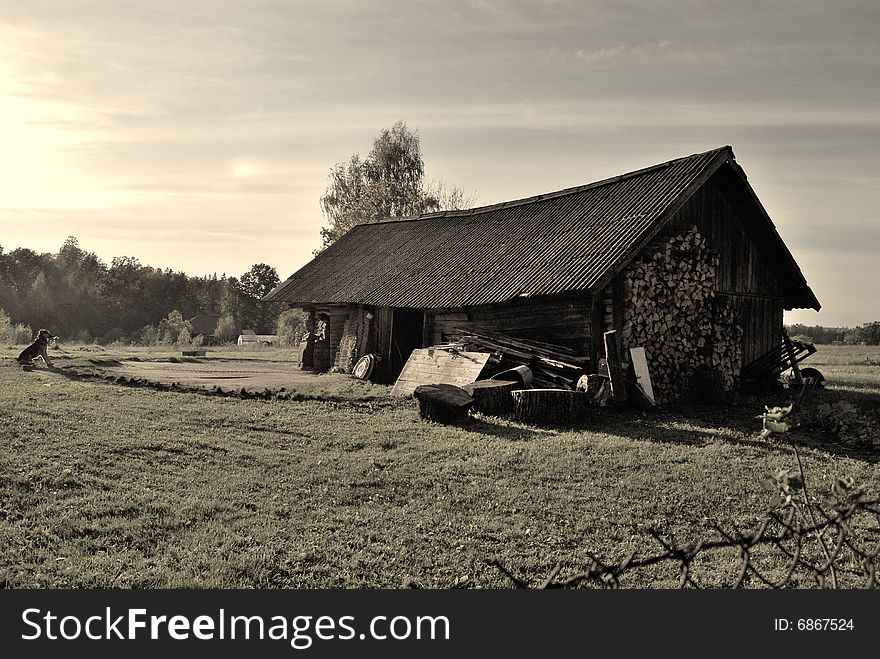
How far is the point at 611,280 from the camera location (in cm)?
1664

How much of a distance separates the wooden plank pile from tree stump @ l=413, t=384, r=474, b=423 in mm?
2403

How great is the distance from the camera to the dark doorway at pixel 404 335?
21.6 meters

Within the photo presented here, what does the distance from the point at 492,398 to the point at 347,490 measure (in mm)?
5837

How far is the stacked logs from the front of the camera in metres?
17.0

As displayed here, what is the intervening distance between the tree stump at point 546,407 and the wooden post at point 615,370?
172 cm

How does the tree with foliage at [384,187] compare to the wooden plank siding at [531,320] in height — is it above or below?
above

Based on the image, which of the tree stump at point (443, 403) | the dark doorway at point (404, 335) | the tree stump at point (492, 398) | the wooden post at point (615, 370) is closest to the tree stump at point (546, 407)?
the tree stump at point (492, 398)

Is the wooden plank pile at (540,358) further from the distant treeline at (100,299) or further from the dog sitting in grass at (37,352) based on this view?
the distant treeline at (100,299)

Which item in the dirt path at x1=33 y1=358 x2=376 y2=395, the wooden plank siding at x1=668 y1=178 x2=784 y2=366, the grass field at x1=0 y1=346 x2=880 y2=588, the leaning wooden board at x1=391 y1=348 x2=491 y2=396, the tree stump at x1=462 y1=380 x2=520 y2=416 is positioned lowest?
the grass field at x1=0 y1=346 x2=880 y2=588

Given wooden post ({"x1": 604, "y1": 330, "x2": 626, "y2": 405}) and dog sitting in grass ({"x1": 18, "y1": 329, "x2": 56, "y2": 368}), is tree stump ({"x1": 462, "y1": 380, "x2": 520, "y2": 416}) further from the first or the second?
dog sitting in grass ({"x1": 18, "y1": 329, "x2": 56, "y2": 368})

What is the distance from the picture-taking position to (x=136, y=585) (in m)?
6.48

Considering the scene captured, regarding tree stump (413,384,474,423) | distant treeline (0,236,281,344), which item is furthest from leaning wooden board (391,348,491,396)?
distant treeline (0,236,281,344)

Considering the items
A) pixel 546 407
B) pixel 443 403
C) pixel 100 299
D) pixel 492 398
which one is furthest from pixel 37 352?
pixel 100 299

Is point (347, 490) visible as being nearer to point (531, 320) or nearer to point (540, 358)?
point (540, 358)
